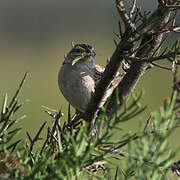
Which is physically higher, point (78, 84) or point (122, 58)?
point (78, 84)

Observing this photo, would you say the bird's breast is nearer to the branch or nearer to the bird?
the bird

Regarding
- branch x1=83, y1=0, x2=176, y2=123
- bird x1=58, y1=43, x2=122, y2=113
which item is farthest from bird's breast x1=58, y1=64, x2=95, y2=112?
branch x1=83, y1=0, x2=176, y2=123

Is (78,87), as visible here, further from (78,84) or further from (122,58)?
(122,58)

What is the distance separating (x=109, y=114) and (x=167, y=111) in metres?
0.31

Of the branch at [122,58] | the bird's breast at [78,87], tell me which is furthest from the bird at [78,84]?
the branch at [122,58]

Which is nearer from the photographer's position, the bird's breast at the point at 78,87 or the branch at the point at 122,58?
the branch at the point at 122,58

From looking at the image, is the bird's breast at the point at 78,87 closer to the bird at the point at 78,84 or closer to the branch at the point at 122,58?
the bird at the point at 78,84

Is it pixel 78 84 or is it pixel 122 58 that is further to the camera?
pixel 78 84

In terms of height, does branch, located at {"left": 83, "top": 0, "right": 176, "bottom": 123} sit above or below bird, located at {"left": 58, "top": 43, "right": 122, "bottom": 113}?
below

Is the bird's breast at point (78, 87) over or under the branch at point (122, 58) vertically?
over

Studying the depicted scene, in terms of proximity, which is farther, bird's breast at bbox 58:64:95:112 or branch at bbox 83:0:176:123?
bird's breast at bbox 58:64:95:112

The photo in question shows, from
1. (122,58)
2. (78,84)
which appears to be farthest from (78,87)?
(122,58)

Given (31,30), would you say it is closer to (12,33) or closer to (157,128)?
(12,33)

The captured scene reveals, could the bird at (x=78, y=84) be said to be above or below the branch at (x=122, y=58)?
above
